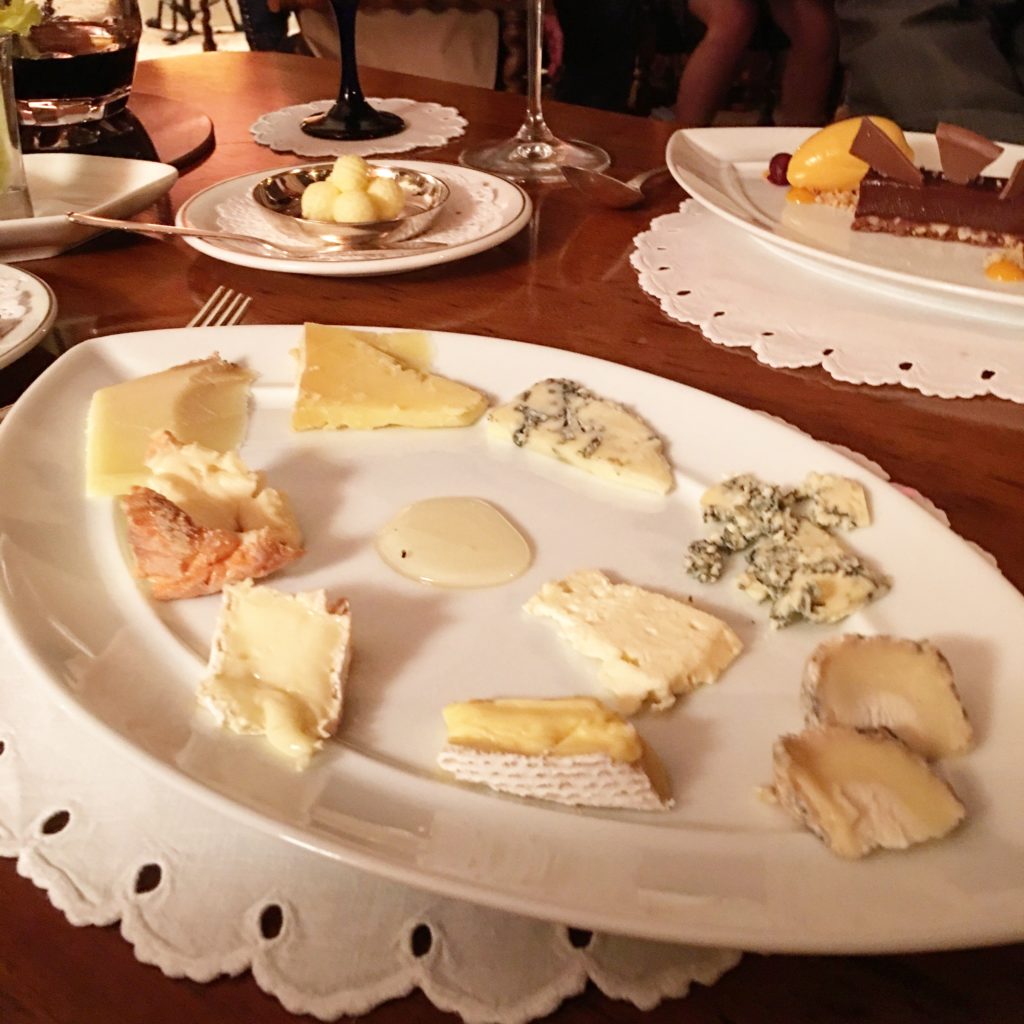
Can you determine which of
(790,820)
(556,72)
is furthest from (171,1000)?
(556,72)

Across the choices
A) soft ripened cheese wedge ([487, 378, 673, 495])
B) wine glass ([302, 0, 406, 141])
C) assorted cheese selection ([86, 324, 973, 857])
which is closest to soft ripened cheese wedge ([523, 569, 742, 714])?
assorted cheese selection ([86, 324, 973, 857])

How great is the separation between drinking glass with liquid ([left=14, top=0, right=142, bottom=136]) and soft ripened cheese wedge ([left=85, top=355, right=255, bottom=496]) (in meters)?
0.70

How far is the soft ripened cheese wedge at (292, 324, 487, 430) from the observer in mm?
731

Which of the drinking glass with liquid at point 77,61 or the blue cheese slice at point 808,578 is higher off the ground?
the drinking glass with liquid at point 77,61

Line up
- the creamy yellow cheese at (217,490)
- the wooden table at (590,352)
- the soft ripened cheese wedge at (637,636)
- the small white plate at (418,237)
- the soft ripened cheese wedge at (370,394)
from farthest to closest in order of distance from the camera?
the small white plate at (418,237)
the soft ripened cheese wedge at (370,394)
the creamy yellow cheese at (217,490)
the soft ripened cheese wedge at (637,636)
the wooden table at (590,352)

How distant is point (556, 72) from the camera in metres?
2.95

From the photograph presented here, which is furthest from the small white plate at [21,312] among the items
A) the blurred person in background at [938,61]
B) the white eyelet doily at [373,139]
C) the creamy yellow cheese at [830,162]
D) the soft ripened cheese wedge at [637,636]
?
the blurred person in background at [938,61]

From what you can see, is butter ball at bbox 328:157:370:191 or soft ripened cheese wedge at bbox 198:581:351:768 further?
butter ball at bbox 328:157:370:191

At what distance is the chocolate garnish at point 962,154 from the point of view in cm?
114

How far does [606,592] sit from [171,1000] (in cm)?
32

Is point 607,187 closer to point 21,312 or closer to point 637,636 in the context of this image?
point 21,312

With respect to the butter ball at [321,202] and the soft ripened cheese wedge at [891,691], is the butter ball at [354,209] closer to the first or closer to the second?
the butter ball at [321,202]

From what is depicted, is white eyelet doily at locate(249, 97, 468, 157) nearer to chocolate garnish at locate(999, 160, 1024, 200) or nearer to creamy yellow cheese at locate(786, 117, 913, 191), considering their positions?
creamy yellow cheese at locate(786, 117, 913, 191)

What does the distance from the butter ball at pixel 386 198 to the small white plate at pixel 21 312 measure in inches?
13.9
